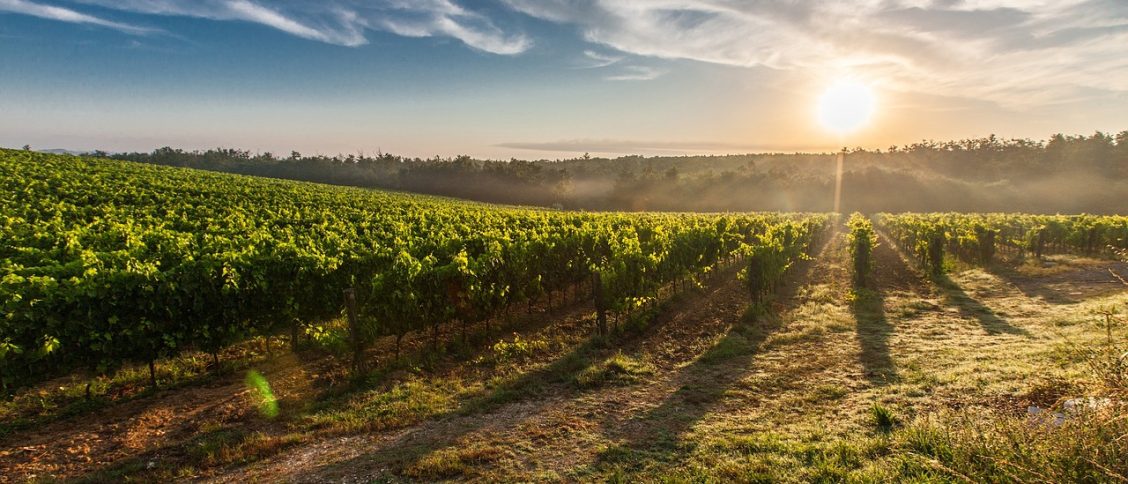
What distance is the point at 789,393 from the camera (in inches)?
334

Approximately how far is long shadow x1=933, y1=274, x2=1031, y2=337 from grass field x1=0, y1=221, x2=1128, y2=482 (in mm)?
138

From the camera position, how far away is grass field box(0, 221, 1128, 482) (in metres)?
5.74

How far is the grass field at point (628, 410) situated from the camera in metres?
5.74

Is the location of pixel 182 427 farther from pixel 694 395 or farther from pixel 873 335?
pixel 873 335

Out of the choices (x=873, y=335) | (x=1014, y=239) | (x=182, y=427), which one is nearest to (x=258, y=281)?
(x=182, y=427)

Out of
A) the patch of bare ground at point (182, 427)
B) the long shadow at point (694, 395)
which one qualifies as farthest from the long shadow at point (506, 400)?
the long shadow at point (694, 395)

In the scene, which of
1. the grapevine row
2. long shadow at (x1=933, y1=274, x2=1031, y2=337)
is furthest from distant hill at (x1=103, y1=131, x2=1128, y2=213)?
long shadow at (x1=933, y1=274, x2=1031, y2=337)

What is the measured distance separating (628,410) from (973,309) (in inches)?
515

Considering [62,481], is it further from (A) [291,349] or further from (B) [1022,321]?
(B) [1022,321]

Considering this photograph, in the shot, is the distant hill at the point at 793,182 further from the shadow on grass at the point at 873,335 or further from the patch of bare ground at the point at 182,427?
the patch of bare ground at the point at 182,427

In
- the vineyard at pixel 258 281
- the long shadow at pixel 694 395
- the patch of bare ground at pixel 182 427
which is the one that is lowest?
the patch of bare ground at pixel 182 427

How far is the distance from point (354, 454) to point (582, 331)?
7171 mm

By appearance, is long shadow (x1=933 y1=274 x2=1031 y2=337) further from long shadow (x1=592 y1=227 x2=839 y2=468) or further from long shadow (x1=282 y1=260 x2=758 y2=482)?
long shadow (x1=282 y1=260 x2=758 y2=482)

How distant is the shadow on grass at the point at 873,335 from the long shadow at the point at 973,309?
201 centimetres
